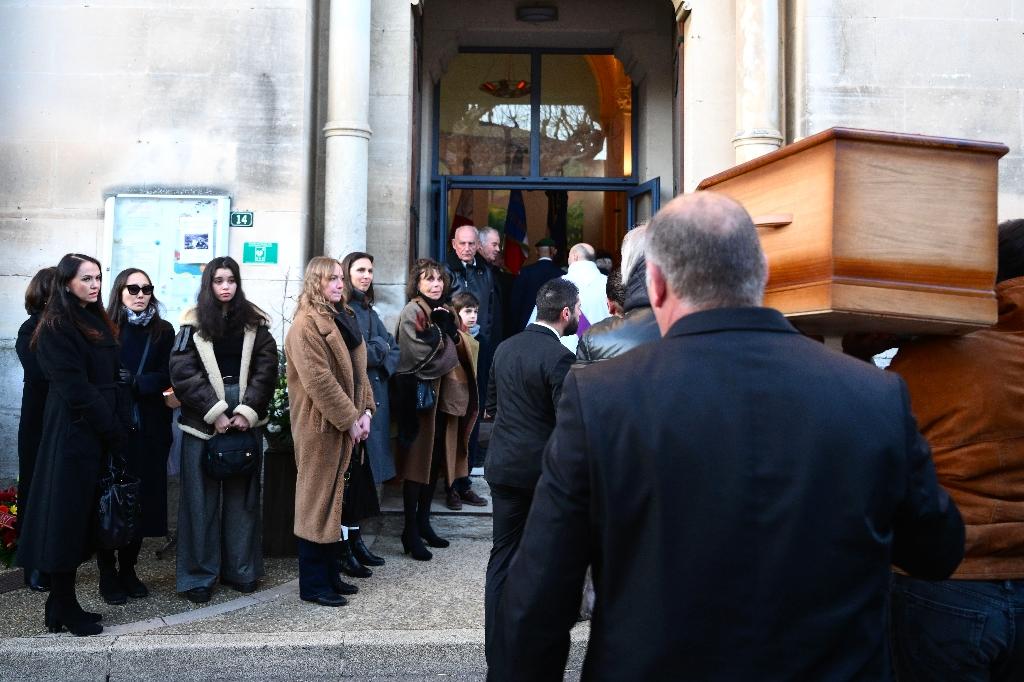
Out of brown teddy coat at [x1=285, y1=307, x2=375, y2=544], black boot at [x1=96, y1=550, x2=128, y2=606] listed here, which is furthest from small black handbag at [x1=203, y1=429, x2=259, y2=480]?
black boot at [x1=96, y1=550, x2=128, y2=606]

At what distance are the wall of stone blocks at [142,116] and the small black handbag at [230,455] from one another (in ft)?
8.69

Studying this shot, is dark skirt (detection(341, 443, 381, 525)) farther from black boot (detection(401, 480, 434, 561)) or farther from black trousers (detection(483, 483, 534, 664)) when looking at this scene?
black trousers (detection(483, 483, 534, 664))

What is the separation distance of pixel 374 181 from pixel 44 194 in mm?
2756

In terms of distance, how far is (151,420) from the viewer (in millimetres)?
6645

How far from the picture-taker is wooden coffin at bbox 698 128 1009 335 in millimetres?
2648

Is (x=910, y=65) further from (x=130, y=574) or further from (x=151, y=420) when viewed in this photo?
(x=130, y=574)

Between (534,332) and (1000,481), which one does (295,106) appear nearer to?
(534,332)

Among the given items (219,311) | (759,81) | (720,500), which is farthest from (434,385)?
(720,500)

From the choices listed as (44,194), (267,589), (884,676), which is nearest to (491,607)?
(267,589)

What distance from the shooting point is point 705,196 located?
6.74 feet

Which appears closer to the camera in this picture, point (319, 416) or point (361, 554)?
point (319, 416)

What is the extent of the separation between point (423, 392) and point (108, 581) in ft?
7.69

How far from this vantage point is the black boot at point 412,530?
7.12 meters

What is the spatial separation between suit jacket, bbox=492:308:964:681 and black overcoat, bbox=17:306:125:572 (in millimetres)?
4199
